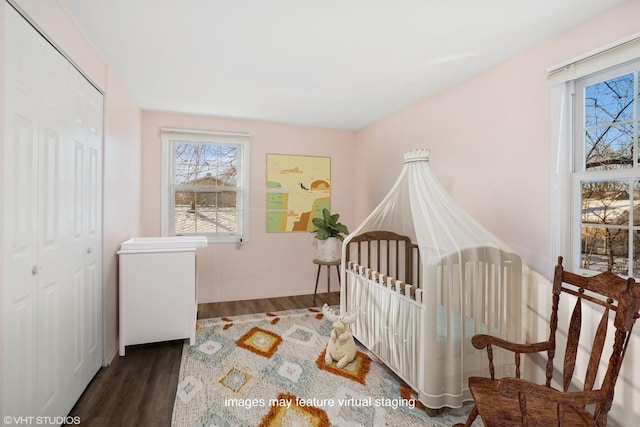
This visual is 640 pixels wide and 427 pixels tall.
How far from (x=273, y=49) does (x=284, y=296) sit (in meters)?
3.01

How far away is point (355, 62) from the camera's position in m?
2.34

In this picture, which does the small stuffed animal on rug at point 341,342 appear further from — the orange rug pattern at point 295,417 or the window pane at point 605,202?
the window pane at point 605,202

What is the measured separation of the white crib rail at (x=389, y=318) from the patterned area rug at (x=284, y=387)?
0.51 feet

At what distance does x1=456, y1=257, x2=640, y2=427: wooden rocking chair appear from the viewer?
1.18m

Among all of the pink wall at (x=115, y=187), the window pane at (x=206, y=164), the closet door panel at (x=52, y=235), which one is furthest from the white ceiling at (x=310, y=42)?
the window pane at (x=206, y=164)

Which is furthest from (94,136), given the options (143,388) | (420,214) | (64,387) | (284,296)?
(284,296)

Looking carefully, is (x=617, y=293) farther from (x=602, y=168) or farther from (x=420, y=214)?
(x=420, y=214)

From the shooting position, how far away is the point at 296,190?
4.16 metres

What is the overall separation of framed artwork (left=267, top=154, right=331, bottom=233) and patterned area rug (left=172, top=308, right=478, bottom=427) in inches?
61.2

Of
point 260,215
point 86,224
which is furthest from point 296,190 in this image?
point 86,224

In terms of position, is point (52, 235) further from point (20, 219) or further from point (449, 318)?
point (449, 318)

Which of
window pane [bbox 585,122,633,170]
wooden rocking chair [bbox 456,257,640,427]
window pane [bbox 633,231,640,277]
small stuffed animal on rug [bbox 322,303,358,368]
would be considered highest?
window pane [bbox 585,122,633,170]

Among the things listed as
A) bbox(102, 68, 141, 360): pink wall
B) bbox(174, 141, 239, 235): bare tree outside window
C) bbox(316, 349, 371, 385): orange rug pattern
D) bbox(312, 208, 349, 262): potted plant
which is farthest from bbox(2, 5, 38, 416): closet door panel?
bbox(312, 208, 349, 262): potted plant

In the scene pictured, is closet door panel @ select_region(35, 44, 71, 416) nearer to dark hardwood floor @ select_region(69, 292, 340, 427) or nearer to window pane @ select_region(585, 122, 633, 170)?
dark hardwood floor @ select_region(69, 292, 340, 427)
